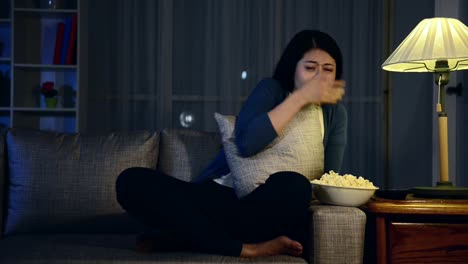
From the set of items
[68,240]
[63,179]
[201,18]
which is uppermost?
[201,18]

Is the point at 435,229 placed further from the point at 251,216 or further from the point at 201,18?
the point at 201,18

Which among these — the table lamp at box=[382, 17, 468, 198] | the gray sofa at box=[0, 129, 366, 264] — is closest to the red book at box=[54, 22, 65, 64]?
the gray sofa at box=[0, 129, 366, 264]

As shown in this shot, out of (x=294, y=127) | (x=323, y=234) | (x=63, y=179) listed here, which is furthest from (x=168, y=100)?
(x=323, y=234)

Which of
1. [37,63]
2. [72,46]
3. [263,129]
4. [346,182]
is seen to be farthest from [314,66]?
[37,63]

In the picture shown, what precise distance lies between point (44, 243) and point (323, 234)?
2.80 feet

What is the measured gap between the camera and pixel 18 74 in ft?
13.9

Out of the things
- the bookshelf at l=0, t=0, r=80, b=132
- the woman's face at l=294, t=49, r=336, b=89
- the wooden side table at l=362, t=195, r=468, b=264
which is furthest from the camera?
the bookshelf at l=0, t=0, r=80, b=132

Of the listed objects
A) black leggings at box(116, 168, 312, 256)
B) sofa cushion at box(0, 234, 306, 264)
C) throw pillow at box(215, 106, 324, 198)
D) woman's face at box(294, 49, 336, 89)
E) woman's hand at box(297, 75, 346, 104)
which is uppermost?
woman's face at box(294, 49, 336, 89)

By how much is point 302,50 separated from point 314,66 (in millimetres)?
81

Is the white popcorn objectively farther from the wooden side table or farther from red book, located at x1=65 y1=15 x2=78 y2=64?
red book, located at x1=65 y1=15 x2=78 y2=64

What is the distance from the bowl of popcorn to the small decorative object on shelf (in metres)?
2.83

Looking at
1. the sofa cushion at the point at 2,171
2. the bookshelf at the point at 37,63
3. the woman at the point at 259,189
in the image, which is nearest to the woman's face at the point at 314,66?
the woman at the point at 259,189

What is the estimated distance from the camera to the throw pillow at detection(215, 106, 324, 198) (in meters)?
1.98

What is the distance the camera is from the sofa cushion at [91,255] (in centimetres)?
176
